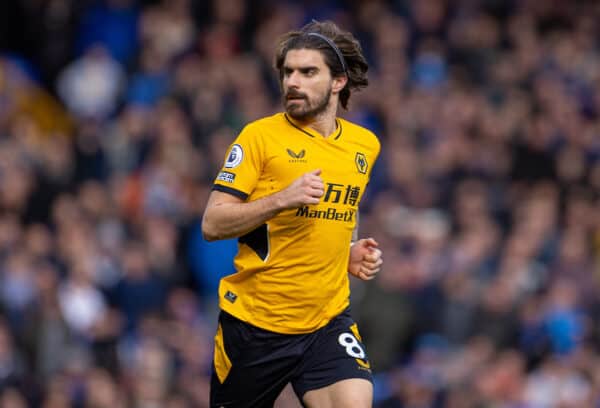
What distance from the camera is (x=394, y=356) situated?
13.7m

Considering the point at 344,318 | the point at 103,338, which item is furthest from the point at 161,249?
the point at 344,318

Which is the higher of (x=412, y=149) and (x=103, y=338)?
(x=412, y=149)

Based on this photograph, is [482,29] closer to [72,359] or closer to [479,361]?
[479,361]

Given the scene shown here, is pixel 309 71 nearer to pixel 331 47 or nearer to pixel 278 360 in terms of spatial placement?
pixel 331 47

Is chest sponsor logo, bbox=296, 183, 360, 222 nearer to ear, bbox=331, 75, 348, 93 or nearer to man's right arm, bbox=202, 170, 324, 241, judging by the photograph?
man's right arm, bbox=202, 170, 324, 241

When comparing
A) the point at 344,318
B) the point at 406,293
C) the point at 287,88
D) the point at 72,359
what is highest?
the point at 287,88

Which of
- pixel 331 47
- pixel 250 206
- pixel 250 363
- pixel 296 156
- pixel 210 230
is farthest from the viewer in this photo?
pixel 250 363

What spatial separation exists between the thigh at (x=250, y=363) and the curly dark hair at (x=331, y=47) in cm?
136

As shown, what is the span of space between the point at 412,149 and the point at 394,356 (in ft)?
10.7

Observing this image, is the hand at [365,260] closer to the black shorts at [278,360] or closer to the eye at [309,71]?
the black shorts at [278,360]

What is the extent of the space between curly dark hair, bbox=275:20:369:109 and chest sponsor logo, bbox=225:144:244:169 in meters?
0.50

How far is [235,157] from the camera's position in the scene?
727 cm

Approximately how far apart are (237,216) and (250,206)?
0.28ft

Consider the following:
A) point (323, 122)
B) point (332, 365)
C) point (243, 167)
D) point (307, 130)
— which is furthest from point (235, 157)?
point (332, 365)
